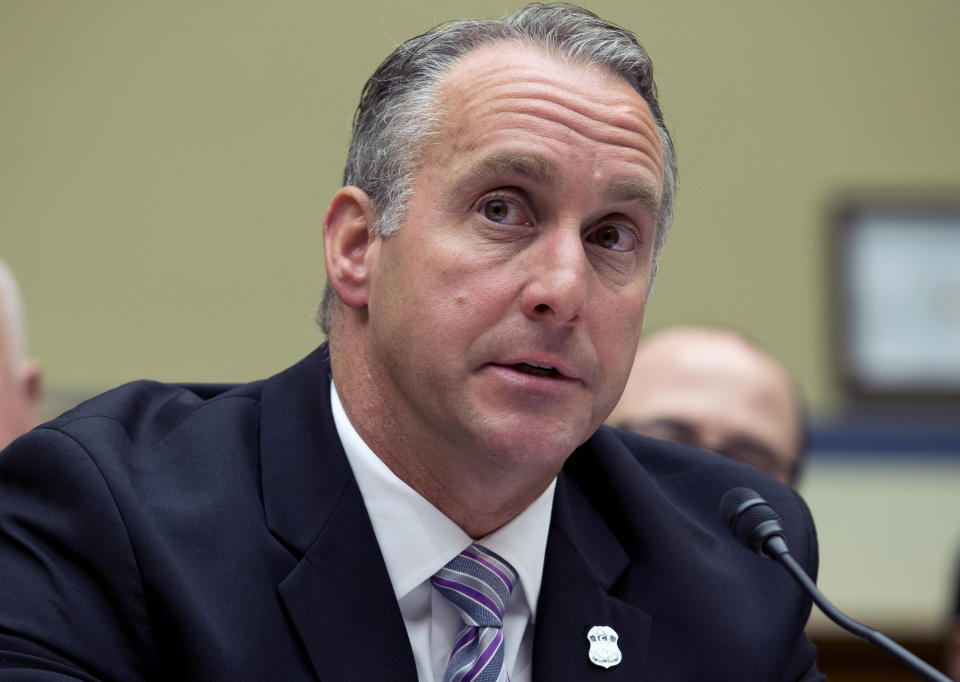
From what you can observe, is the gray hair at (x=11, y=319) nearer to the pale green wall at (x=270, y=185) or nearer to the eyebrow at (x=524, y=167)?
the eyebrow at (x=524, y=167)

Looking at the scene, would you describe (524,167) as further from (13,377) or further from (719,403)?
(13,377)

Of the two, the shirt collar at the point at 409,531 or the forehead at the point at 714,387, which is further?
the forehead at the point at 714,387

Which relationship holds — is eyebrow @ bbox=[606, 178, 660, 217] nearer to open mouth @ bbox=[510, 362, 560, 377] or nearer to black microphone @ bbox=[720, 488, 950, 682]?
open mouth @ bbox=[510, 362, 560, 377]

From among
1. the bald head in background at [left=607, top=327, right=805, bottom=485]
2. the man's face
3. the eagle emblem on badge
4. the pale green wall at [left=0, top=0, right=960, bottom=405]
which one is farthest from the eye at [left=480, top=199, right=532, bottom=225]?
the pale green wall at [left=0, top=0, right=960, bottom=405]

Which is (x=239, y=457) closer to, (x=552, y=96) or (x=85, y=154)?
(x=552, y=96)

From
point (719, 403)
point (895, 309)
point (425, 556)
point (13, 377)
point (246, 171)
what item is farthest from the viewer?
point (895, 309)

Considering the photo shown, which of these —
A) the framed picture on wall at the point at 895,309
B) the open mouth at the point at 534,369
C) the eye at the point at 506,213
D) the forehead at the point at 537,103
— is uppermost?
the forehead at the point at 537,103

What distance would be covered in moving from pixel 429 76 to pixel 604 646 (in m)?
0.93

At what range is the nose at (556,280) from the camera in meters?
1.76

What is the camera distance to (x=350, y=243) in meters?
2.02

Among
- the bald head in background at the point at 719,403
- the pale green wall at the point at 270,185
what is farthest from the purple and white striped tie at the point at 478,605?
the pale green wall at the point at 270,185

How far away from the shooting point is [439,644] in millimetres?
1874

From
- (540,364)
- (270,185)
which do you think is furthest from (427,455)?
→ (270,185)

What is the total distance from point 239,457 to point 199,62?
3.92 m
